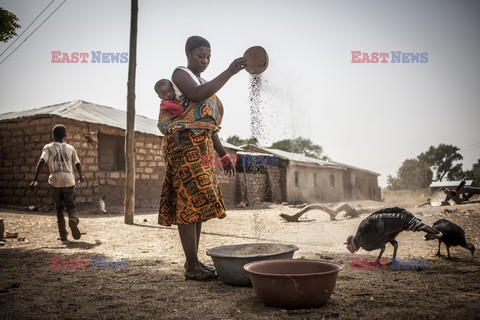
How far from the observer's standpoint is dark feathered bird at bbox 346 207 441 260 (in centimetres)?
351

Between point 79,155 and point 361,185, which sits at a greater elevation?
point 79,155

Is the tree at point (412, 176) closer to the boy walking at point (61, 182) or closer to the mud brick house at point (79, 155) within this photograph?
the mud brick house at point (79, 155)

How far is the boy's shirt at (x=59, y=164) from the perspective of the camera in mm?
5129

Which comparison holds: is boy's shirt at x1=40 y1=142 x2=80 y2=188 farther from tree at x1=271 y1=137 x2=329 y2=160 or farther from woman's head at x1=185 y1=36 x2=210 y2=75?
tree at x1=271 y1=137 x2=329 y2=160

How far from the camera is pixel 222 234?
20.6ft

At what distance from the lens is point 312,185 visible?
2288cm

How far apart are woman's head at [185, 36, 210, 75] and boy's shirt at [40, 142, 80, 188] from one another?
3334 mm

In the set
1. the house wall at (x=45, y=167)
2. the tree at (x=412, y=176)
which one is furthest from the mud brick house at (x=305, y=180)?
the tree at (x=412, y=176)

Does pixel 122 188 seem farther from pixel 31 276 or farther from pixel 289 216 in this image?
pixel 31 276

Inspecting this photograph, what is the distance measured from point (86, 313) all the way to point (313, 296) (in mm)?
1363

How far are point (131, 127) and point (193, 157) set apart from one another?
5.39m

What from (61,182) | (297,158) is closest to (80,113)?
(61,182)

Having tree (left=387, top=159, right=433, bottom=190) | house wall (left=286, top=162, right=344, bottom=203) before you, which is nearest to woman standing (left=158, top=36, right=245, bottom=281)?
house wall (left=286, top=162, right=344, bottom=203)

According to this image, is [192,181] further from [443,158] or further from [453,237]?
[443,158]
